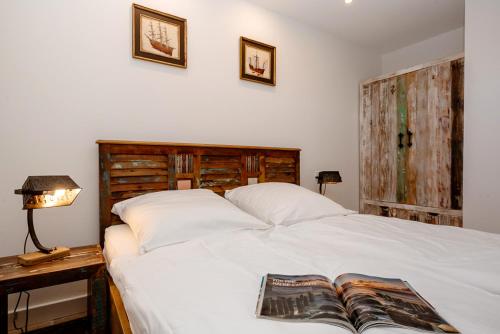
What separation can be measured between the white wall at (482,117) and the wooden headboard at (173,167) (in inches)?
60.6

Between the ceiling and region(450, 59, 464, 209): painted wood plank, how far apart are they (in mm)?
602

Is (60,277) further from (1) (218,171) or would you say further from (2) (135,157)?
(1) (218,171)

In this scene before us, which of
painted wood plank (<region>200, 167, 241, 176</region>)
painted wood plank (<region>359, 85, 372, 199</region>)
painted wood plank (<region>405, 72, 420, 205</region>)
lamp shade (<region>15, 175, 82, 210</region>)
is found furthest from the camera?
painted wood plank (<region>359, 85, 372, 199</region>)

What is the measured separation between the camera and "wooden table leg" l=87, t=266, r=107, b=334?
1229 millimetres

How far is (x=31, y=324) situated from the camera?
1.56m

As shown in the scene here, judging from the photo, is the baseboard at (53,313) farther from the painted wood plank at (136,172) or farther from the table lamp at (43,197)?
the painted wood plank at (136,172)

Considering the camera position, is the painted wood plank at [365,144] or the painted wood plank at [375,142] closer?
the painted wood plank at [375,142]

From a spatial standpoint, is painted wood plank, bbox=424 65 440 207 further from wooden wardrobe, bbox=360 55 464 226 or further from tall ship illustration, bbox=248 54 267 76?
tall ship illustration, bbox=248 54 267 76

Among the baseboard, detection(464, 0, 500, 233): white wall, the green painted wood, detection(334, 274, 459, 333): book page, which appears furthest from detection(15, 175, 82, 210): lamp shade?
the green painted wood

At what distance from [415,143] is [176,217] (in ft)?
8.49

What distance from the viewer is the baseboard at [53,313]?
1.54m

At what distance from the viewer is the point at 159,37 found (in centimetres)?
197

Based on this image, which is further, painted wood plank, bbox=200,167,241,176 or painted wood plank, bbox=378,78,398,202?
painted wood plank, bbox=378,78,398,202

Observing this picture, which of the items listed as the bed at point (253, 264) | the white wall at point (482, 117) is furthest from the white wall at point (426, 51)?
the bed at point (253, 264)
